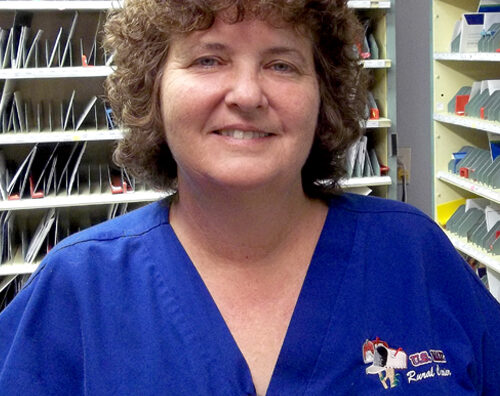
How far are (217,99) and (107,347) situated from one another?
1.30ft

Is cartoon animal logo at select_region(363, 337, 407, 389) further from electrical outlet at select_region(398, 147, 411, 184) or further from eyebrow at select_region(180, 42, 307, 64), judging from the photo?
electrical outlet at select_region(398, 147, 411, 184)

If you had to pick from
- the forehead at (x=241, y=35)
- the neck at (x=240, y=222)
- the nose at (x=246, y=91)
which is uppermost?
the forehead at (x=241, y=35)

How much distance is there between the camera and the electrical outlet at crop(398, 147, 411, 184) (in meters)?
4.07

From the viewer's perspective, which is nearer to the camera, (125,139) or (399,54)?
(125,139)

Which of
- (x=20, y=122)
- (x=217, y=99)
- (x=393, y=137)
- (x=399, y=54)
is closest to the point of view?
(x=217, y=99)

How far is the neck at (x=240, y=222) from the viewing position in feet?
3.22

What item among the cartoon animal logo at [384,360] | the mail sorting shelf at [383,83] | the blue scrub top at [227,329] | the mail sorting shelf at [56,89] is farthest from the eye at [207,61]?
the mail sorting shelf at [383,83]

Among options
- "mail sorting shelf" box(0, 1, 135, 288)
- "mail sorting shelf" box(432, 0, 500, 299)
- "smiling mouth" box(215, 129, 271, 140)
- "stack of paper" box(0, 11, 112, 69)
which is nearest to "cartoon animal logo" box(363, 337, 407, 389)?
"smiling mouth" box(215, 129, 271, 140)

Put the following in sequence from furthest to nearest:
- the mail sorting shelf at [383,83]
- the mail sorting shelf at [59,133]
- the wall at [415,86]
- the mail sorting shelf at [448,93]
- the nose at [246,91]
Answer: the wall at [415,86] < the mail sorting shelf at [383,83] < the mail sorting shelf at [448,93] < the mail sorting shelf at [59,133] < the nose at [246,91]

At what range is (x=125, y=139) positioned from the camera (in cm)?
117

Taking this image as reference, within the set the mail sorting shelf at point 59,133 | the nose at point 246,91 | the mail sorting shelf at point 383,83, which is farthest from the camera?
the mail sorting shelf at point 383,83

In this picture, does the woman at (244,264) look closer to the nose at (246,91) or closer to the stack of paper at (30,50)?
the nose at (246,91)

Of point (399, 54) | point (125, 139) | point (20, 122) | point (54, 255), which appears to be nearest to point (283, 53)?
point (125, 139)

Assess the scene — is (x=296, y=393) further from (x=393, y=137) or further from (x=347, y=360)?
(x=393, y=137)
